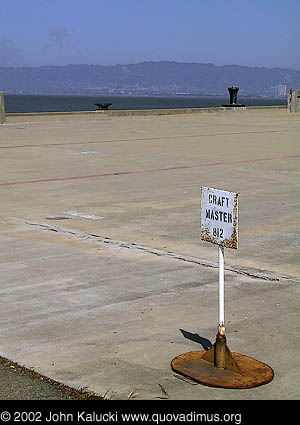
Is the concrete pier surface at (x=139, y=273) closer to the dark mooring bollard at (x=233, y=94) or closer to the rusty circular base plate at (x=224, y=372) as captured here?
the rusty circular base plate at (x=224, y=372)

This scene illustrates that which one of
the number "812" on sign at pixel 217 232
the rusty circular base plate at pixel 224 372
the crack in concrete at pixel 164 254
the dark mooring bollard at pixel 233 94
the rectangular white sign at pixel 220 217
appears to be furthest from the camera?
the dark mooring bollard at pixel 233 94

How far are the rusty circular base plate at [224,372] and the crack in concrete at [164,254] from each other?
7.40 feet

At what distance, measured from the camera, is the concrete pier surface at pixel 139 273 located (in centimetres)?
557

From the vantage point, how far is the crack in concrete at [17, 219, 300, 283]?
7.78 meters

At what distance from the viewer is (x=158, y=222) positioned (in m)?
10.6

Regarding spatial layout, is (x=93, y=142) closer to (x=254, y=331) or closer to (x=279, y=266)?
(x=279, y=266)

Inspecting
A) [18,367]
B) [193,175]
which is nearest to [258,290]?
[18,367]

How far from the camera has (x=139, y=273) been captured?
7.92 metres

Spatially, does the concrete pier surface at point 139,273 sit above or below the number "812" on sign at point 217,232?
below

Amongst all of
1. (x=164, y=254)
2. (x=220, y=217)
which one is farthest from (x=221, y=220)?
(x=164, y=254)

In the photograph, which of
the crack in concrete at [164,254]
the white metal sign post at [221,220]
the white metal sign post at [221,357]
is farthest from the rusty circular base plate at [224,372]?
the crack in concrete at [164,254]

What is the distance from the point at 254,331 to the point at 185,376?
1.10 m

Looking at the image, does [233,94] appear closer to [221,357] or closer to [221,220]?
[221,220]

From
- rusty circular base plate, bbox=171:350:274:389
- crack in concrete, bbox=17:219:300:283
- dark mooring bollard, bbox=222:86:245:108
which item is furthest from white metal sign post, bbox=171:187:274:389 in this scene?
dark mooring bollard, bbox=222:86:245:108
